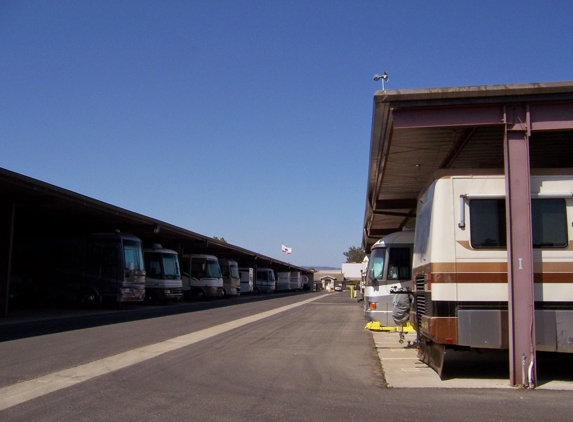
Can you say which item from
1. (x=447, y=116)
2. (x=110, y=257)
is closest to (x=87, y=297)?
(x=110, y=257)

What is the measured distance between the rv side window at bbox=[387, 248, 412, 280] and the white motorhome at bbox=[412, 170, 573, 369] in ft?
22.8

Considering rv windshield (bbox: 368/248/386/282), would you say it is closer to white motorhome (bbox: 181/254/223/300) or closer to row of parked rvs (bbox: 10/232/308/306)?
row of parked rvs (bbox: 10/232/308/306)

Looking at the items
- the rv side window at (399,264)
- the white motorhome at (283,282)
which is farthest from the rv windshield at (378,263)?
the white motorhome at (283,282)

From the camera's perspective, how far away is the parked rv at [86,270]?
25.7 meters

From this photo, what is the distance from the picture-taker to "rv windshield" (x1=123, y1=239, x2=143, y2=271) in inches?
1022

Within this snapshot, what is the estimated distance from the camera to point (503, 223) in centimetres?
864

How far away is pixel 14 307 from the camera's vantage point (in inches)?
1070

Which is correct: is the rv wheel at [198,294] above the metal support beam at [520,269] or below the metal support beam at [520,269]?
below

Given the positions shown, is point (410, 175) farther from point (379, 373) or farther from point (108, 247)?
point (108, 247)

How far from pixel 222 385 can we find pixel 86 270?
1930 cm

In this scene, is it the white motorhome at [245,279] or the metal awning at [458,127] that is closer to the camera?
the metal awning at [458,127]

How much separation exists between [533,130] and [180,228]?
83.8 feet

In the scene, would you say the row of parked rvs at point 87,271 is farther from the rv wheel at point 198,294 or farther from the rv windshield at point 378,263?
the rv windshield at point 378,263

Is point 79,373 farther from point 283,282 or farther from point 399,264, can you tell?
point 283,282
